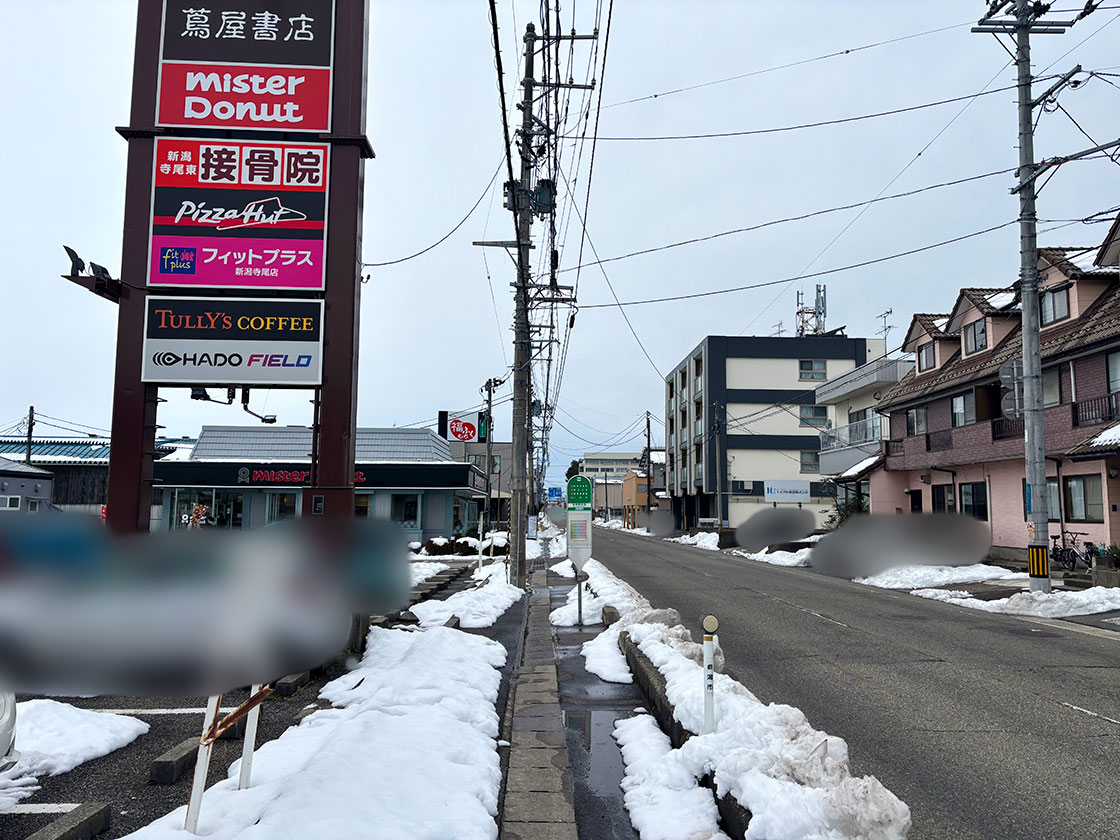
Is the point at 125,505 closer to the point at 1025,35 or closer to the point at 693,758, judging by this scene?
the point at 693,758

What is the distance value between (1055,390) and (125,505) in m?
23.9

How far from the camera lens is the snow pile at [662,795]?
463 centimetres

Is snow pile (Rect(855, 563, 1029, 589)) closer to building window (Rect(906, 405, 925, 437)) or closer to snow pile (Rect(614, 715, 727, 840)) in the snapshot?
building window (Rect(906, 405, 925, 437))

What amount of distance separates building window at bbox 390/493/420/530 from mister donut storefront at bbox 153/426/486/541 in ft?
0.15

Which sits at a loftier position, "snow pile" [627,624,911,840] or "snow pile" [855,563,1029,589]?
"snow pile" [627,624,911,840]

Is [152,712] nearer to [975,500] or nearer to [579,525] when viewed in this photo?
[579,525]

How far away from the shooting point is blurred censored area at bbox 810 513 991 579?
2320cm

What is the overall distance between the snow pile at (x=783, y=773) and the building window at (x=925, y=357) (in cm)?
2824

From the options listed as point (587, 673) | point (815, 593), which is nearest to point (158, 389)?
A: point (587, 673)

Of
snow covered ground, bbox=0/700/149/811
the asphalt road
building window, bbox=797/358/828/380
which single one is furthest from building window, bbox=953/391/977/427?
building window, bbox=797/358/828/380

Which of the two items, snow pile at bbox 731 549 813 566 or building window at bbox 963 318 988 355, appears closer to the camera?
building window at bbox 963 318 988 355

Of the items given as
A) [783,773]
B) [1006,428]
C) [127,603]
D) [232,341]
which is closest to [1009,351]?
[1006,428]

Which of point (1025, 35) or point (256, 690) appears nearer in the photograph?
point (256, 690)

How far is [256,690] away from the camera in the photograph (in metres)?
4.02
